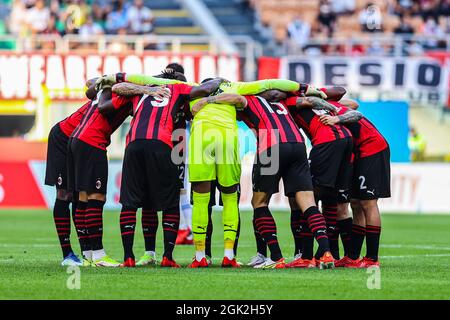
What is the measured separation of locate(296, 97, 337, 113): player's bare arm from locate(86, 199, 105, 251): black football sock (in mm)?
2438

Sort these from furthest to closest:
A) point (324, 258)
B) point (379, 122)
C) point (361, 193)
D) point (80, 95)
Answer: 1. point (80, 95)
2. point (379, 122)
3. point (361, 193)
4. point (324, 258)

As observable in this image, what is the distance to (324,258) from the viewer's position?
455 inches

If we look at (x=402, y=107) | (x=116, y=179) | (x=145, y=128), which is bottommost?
(x=116, y=179)

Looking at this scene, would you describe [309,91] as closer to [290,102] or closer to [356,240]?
[290,102]

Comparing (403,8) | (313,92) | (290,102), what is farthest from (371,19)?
(290,102)

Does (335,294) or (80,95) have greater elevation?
(335,294)

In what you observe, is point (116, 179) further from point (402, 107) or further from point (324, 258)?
point (324, 258)

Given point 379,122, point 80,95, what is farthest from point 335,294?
point 80,95

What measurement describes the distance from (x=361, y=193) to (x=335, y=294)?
3.09 m

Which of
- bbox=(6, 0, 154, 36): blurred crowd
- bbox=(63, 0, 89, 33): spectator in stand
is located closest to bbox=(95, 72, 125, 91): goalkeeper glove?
bbox=(63, 0, 89, 33): spectator in stand

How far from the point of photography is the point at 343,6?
3616cm

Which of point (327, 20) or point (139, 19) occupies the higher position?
point (139, 19)

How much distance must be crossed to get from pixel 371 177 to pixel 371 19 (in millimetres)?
21792
